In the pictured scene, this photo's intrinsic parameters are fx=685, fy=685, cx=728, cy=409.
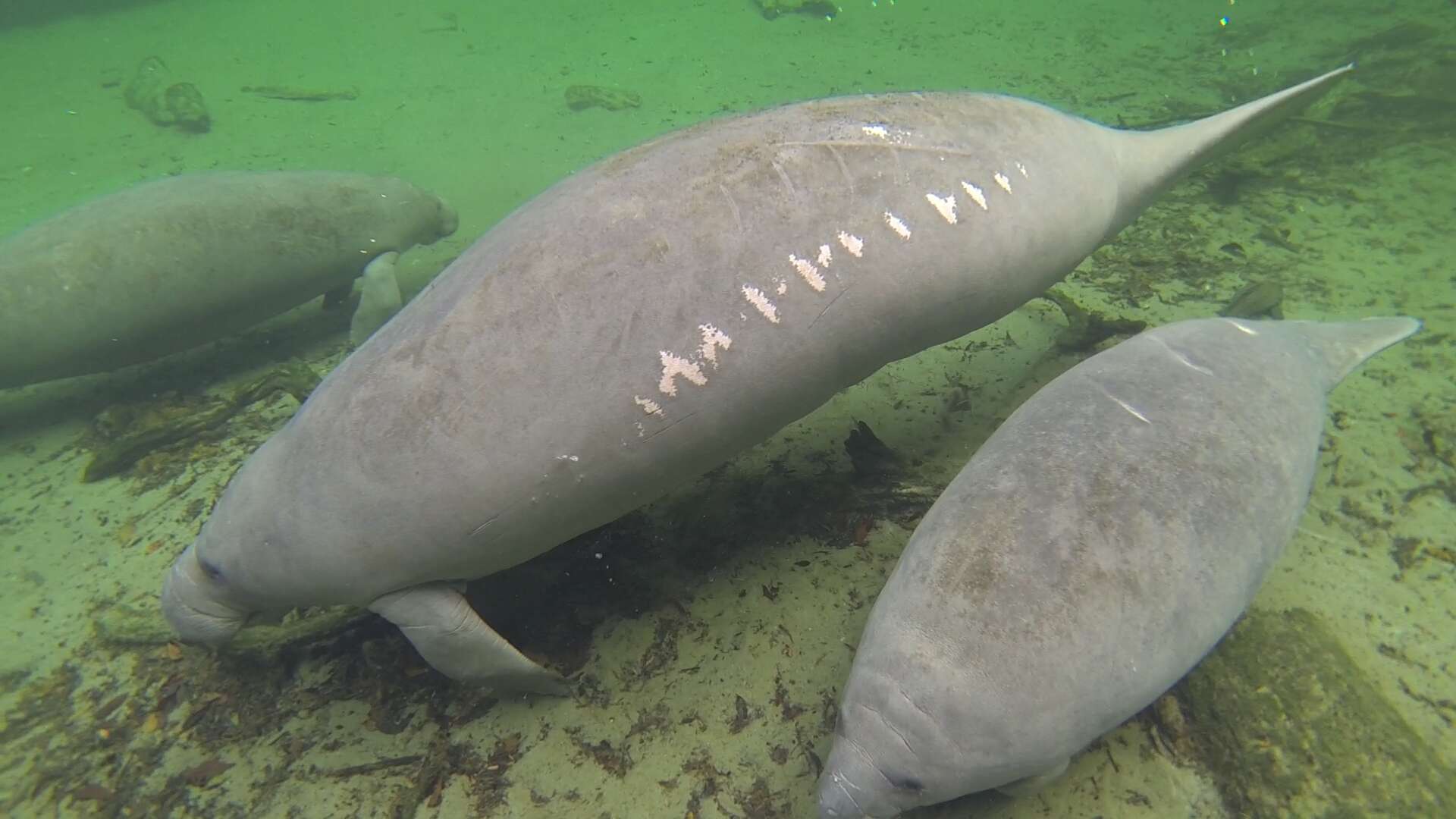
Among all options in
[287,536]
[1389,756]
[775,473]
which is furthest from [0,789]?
[1389,756]

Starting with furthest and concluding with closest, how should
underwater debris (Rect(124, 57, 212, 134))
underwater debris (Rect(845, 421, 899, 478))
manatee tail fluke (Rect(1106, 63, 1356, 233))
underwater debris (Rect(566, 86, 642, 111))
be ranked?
underwater debris (Rect(124, 57, 212, 134)) < underwater debris (Rect(566, 86, 642, 111)) < underwater debris (Rect(845, 421, 899, 478)) < manatee tail fluke (Rect(1106, 63, 1356, 233))

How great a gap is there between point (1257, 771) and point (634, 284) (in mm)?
2947

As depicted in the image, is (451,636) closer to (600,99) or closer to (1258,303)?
(1258,303)

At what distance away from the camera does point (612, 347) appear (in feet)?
8.59

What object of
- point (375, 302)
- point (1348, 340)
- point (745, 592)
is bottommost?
point (745, 592)

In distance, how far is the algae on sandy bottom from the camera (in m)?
2.43

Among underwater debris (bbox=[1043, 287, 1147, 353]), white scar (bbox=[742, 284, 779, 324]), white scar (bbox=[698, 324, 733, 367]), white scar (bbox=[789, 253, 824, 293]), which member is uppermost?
white scar (bbox=[789, 253, 824, 293])

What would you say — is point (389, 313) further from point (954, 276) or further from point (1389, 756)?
point (1389, 756)

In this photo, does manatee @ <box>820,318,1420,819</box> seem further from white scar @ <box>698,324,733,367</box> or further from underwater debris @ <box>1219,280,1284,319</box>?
underwater debris @ <box>1219,280,1284,319</box>

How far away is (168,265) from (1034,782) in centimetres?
682

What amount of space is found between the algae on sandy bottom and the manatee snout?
4239 millimetres

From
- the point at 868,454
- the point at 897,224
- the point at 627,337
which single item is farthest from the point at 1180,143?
the point at 627,337

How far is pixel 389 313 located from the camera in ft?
19.2

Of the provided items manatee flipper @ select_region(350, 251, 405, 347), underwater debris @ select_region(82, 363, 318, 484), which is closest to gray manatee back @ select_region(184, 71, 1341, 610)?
underwater debris @ select_region(82, 363, 318, 484)
